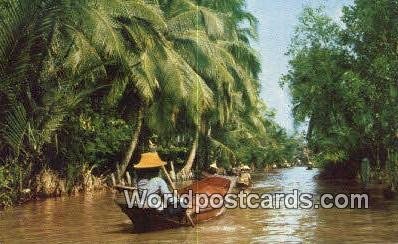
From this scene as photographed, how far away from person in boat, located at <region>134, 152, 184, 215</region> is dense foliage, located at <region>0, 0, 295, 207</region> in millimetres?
2581

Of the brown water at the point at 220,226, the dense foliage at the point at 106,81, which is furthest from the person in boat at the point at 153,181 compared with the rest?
the dense foliage at the point at 106,81

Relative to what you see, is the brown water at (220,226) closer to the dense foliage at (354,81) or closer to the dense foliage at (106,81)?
the dense foliage at (106,81)

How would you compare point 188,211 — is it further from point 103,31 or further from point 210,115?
point 210,115

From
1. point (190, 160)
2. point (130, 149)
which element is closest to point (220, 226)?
point (130, 149)

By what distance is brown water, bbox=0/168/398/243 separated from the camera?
37.8 ft

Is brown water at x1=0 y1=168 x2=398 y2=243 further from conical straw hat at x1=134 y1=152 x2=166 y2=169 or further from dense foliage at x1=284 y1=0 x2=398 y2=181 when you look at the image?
dense foliage at x1=284 y1=0 x2=398 y2=181

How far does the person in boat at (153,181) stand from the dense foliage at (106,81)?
2.58 meters

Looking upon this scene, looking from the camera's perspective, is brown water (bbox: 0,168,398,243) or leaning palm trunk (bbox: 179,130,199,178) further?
leaning palm trunk (bbox: 179,130,199,178)

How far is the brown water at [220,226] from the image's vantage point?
453 inches

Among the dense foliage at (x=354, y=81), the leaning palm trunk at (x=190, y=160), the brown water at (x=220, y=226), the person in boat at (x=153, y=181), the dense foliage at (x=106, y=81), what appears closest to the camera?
the dense foliage at (x=106, y=81)

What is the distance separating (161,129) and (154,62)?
13.1 feet

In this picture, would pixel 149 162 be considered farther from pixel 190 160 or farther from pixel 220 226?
pixel 190 160

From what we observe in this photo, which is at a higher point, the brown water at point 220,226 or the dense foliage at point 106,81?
the dense foliage at point 106,81

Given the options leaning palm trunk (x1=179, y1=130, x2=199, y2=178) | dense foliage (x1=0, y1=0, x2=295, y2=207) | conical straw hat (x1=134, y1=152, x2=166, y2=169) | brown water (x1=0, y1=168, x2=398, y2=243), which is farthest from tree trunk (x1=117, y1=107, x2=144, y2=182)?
conical straw hat (x1=134, y1=152, x2=166, y2=169)
